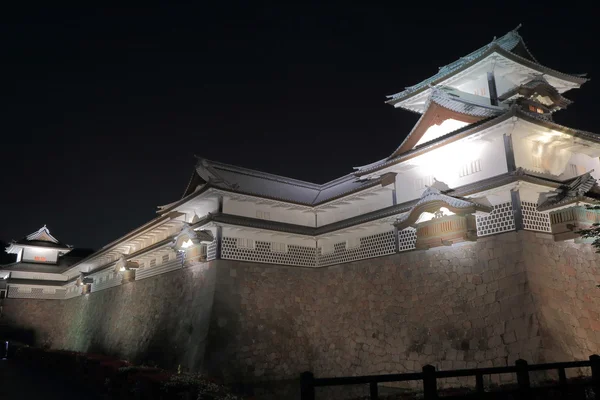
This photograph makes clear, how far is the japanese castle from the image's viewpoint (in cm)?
1538

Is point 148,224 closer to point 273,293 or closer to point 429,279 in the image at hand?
point 273,293

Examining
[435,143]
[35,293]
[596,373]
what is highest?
[435,143]

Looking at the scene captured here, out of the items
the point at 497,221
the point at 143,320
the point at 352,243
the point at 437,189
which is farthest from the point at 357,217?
the point at 143,320

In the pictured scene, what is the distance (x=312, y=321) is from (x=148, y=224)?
13.0m

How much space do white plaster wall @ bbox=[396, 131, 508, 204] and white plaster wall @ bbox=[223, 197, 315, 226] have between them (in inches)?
255

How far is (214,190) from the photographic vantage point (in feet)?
69.5

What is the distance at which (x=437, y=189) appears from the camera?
55.4 ft

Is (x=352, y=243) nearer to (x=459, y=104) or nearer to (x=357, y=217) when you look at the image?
(x=357, y=217)

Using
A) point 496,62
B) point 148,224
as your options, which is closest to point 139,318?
point 148,224

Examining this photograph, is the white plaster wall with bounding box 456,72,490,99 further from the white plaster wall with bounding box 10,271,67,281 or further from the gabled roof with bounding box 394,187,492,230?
the white plaster wall with bounding box 10,271,67,281

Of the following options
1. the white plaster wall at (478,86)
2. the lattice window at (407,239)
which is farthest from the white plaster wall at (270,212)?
the white plaster wall at (478,86)

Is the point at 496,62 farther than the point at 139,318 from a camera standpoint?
No

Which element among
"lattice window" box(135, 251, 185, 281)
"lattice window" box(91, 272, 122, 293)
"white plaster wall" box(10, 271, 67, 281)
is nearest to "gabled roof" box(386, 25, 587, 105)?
"lattice window" box(135, 251, 185, 281)

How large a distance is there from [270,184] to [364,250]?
26.5 ft
